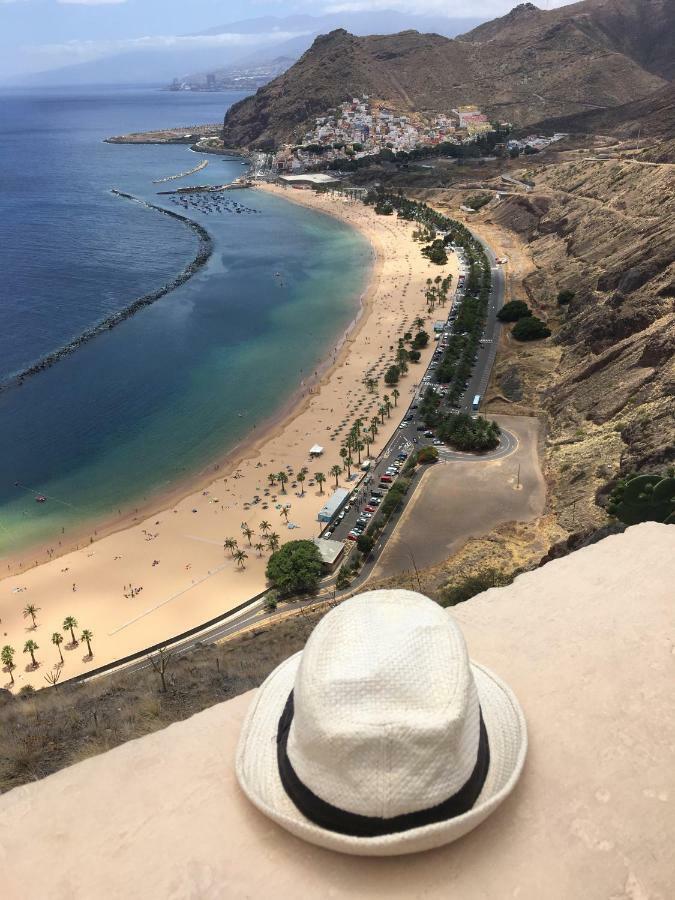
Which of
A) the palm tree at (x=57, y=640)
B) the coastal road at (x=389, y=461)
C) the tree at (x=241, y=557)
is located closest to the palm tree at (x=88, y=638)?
the palm tree at (x=57, y=640)

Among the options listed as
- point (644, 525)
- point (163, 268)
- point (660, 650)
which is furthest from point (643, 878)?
point (163, 268)

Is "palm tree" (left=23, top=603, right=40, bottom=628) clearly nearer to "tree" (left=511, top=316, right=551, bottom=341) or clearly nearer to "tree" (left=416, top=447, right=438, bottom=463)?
"tree" (left=416, top=447, right=438, bottom=463)

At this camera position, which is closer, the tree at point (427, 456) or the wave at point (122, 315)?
the tree at point (427, 456)

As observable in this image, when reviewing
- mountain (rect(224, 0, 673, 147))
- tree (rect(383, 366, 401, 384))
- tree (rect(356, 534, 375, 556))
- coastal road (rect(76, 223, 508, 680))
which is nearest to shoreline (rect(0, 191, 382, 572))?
tree (rect(383, 366, 401, 384))

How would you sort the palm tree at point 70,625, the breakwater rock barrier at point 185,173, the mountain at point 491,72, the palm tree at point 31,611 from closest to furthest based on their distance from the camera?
the palm tree at point 70,625, the palm tree at point 31,611, the breakwater rock barrier at point 185,173, the mountain at point 491,72

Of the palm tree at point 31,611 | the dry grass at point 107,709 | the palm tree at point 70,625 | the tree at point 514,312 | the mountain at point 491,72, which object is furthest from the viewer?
the mountain at point 491,72

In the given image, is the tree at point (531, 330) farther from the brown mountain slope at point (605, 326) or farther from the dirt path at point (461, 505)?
the dirt path at point (461, 505)
